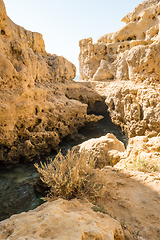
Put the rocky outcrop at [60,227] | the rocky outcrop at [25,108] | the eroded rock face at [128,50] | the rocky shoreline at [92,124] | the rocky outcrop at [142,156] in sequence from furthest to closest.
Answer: the eroded rock face at [128,50], the rocky outcrop at [25,108], the rocky outcrop at [142,156], the rocky shoreline at [92,124], the rocky outcrop at [60,227]

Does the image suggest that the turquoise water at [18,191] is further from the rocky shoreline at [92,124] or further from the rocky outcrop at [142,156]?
the rocky outcrop at [142,156]

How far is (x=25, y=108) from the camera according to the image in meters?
7.35

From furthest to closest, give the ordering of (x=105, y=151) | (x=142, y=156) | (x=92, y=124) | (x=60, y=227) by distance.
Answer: (x=92, y=124), (x=105, y=151), (x=142, y=156), (x=60, y=227)

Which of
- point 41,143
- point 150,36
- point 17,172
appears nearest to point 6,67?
point 41,143

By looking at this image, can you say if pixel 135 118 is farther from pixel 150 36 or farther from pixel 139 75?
pixel 150 36

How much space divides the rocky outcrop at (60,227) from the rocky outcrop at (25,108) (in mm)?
5820

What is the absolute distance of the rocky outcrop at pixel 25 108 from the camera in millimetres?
6676

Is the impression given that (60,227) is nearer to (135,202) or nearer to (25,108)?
(135,202)

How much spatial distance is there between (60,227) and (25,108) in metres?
6.79

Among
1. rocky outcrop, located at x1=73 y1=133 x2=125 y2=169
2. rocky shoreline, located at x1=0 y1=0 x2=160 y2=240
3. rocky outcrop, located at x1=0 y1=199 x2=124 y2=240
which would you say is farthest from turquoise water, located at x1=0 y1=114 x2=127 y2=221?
rocky outcrop, located at x1=0 y1=199 x2=124 y2=240

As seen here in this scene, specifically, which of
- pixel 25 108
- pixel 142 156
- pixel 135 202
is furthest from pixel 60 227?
pixel 25 108

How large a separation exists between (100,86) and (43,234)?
1407cm

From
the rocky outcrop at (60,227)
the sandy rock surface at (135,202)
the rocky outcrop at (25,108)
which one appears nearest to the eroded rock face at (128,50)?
the rocky outcrop at (25,108)

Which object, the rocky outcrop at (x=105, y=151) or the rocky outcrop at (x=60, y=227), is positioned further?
the rocky outcrop at (x=105, y=151)
